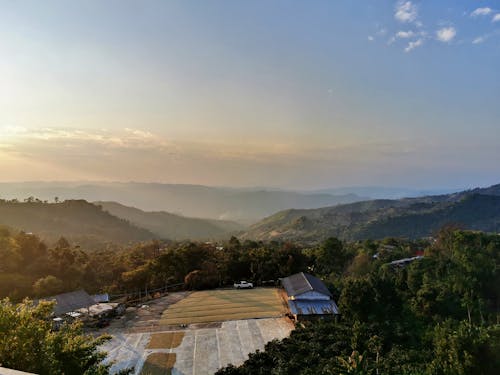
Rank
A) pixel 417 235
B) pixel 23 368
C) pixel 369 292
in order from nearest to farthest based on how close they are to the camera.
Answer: pixel 23 368, pixel 369 292, pixel 417 235

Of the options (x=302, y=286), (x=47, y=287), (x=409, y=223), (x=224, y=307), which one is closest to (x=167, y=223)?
(x=409, y=223)

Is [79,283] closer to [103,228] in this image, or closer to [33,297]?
[33,297]

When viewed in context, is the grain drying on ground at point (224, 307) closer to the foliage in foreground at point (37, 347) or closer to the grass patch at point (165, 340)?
the grass patch at point (165, 340)

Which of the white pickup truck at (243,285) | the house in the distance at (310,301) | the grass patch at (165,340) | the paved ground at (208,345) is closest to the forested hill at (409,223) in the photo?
the white pickup truck at (243,285)

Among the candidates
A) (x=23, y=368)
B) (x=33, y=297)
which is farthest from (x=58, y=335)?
(x=33, y=297)

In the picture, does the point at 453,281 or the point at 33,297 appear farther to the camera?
the point at 33,297

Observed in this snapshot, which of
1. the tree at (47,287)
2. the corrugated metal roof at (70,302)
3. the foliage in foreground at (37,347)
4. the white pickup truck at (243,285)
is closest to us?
the foliage in foreground at (37,347)
